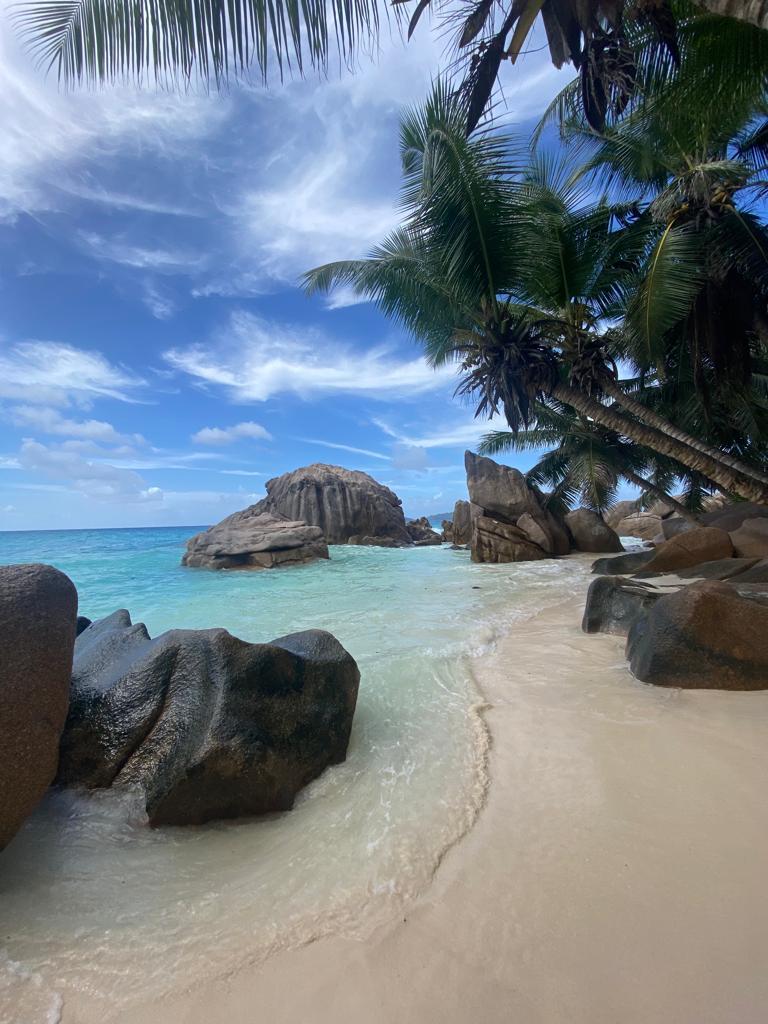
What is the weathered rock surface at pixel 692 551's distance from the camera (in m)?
Answer: 7.63

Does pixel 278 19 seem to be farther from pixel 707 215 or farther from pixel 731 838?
pixel 707 215

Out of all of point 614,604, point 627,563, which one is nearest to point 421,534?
point 627,563

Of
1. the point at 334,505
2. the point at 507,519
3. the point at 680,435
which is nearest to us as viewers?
the point at 680,435

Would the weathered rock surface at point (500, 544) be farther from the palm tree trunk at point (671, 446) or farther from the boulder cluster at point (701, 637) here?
the boulder cluster at point (701, 637)

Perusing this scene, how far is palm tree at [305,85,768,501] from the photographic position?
7.41 metres

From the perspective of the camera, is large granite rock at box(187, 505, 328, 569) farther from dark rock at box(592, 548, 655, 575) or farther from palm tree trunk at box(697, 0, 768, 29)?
palm tree trunk at box(697, 0, 768, 29)

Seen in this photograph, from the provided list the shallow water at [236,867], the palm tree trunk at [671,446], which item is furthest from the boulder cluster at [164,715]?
the palm tree trunk at [671,446]

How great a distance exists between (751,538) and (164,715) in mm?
10138

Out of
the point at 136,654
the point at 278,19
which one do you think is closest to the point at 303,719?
the point at 136,654

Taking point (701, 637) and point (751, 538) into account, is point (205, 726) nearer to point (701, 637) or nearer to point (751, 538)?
point (701, 637)

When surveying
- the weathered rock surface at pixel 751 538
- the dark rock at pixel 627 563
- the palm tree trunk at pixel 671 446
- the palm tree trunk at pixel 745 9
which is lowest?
the dark rock at pixel 627 563

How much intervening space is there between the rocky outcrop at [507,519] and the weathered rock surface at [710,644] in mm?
11950

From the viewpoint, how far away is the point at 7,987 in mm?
1275

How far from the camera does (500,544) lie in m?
15.3
